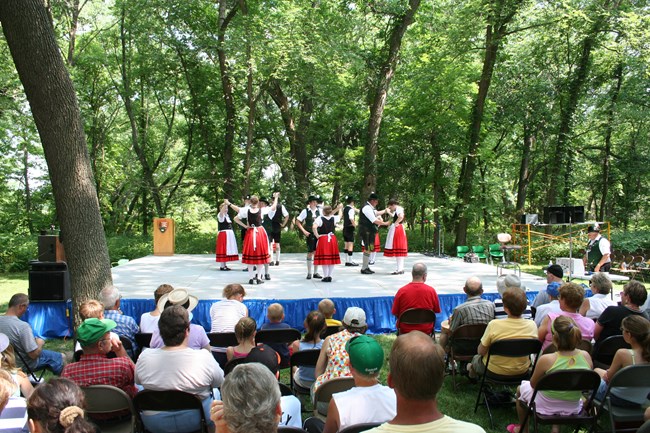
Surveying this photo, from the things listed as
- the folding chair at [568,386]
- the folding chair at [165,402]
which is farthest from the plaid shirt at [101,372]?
the folding chair at [568,386]

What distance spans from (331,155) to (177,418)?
1911 centimetres

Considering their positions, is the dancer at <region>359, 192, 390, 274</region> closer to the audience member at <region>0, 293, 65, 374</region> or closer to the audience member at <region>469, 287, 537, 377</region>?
the audience member at <region>469, 287, 537, 377</region>

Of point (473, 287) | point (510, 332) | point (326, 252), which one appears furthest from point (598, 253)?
point (510, 332)

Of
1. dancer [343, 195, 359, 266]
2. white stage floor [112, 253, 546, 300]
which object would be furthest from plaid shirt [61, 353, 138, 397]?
dancer [343, 195, 359, 266]

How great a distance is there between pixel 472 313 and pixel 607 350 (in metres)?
1.14

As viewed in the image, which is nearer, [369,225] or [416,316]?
[416,316]

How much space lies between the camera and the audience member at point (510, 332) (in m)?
4.16

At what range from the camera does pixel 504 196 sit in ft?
78.2

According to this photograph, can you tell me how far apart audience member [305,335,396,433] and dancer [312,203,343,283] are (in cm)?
669

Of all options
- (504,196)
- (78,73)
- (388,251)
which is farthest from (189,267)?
(504,196)

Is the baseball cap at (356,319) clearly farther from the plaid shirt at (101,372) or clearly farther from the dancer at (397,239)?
the dancer at (397,239)

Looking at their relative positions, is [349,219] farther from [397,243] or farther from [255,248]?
[255,248]

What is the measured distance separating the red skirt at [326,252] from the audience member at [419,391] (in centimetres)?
752

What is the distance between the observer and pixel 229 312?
490 centimetres
